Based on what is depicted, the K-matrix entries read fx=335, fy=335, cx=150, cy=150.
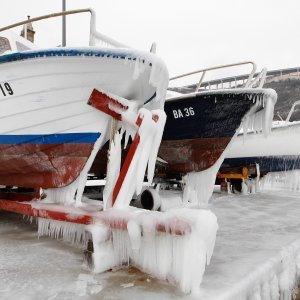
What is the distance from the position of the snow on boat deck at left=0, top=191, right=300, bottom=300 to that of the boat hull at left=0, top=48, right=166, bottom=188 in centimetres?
82

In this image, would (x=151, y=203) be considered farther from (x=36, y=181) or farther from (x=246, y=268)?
(x=246, y=268)

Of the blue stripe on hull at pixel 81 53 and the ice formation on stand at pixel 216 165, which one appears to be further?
the ice formation on stand at pixel 216 165

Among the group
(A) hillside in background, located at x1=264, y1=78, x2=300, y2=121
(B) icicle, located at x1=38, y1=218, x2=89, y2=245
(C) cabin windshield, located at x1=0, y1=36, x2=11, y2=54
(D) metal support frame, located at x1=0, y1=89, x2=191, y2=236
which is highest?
(A) hillside in background, located at x1=264, y1=78, x2=300, y2=121

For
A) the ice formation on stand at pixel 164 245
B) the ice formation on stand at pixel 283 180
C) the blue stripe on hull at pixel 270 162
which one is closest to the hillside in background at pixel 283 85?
the ice formation on stand at pixel 283 180

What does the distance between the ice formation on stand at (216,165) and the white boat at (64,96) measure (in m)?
2.12

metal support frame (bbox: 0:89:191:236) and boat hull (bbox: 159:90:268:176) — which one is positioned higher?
boat hull (bbox: 159:90:268:176)

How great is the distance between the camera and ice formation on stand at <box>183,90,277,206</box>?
16.1 ft

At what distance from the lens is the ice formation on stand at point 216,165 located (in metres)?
4.90

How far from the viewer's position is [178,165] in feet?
20.4

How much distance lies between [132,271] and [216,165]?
3603 millimetres

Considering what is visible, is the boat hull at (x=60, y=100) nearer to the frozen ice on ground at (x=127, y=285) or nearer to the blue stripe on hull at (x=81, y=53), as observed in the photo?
the blue stripe on hull at (x=81, y=53)

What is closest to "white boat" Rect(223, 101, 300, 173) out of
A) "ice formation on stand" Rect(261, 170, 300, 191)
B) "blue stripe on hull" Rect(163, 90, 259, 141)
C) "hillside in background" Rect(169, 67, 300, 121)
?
"ice formation on stand" Rect(261, 170, 300, 191)

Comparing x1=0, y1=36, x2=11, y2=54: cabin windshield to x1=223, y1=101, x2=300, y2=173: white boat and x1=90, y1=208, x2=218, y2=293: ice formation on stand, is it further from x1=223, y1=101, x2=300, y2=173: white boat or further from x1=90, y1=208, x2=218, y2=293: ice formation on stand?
x1=223, y1=101, x2=300, y2=173: white boat

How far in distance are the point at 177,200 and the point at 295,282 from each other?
3.29m
